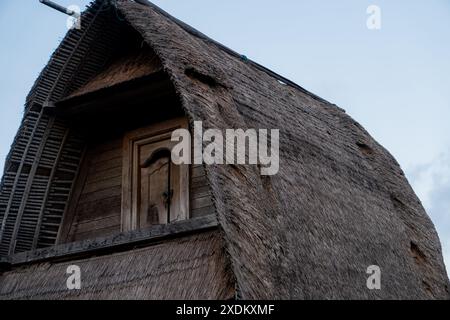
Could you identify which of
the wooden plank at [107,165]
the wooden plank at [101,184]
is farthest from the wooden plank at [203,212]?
the wooden plank at [107,165]

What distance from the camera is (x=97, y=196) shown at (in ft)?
25.1

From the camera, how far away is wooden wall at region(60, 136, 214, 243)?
7.45m

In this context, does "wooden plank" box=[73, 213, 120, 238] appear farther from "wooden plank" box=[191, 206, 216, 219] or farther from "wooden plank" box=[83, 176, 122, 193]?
"wooden plank" box=[191, 206, 216, 219]

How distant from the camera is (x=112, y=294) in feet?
20.5

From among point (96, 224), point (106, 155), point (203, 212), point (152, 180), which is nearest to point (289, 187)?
point (203, 212)

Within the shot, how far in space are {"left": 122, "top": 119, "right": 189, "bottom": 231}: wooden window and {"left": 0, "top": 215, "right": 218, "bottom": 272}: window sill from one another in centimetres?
51

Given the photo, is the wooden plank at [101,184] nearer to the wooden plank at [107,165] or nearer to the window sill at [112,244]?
the wooden plank at [107,165]

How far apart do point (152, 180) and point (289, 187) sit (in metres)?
1.33

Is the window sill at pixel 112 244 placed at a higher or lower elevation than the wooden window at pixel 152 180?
lower

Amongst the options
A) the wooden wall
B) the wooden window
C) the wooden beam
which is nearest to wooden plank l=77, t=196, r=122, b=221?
the wooden wall

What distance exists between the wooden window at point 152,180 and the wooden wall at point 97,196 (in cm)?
12

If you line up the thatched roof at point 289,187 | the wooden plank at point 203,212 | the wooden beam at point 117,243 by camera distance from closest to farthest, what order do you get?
1. the thatched roof at point 289,187
2. the wooden beam at point 117,243
3. the wooden plank at point 203,212

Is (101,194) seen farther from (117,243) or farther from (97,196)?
(117,243)

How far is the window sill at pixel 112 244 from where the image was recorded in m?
6.14
